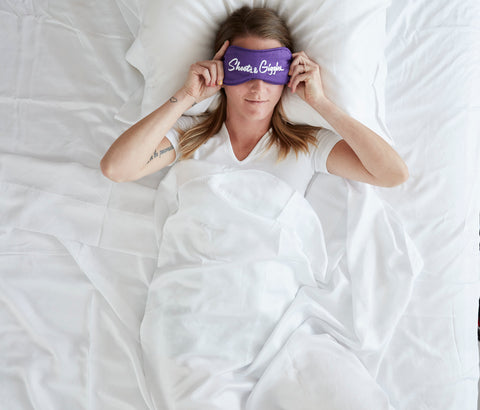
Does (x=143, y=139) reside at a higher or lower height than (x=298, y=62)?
lower

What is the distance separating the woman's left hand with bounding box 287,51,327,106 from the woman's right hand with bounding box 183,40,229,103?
181mm

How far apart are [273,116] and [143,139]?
37 centimetres

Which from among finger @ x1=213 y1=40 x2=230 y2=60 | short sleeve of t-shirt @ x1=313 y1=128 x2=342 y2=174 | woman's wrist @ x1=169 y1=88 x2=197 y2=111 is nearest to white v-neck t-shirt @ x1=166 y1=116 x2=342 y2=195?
short sleeve of t-shirt @ x1=313 y1=128 x2=342 y2=174

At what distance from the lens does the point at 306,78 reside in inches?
44.8

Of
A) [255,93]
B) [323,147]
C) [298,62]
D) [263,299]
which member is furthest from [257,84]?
[263,299]

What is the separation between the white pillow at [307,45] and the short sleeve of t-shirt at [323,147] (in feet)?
0.15

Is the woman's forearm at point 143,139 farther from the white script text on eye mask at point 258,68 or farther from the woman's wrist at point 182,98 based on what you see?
the white script text on eye mask at point 258,68

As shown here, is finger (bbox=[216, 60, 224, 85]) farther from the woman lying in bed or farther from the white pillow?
the white pillow

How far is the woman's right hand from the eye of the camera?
115 centimetres

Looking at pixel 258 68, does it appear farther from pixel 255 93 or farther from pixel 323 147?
pixel 323 147

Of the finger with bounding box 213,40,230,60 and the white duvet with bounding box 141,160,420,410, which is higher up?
the finger with bounding box 213,40,230,60

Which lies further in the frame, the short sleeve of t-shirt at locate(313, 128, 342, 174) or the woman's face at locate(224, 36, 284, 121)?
the short sleeve of t-shirt at locate(313, 128, 342, 174)

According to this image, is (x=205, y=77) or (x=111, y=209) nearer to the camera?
(x=205, y=77)

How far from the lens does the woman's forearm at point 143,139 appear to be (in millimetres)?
1158
